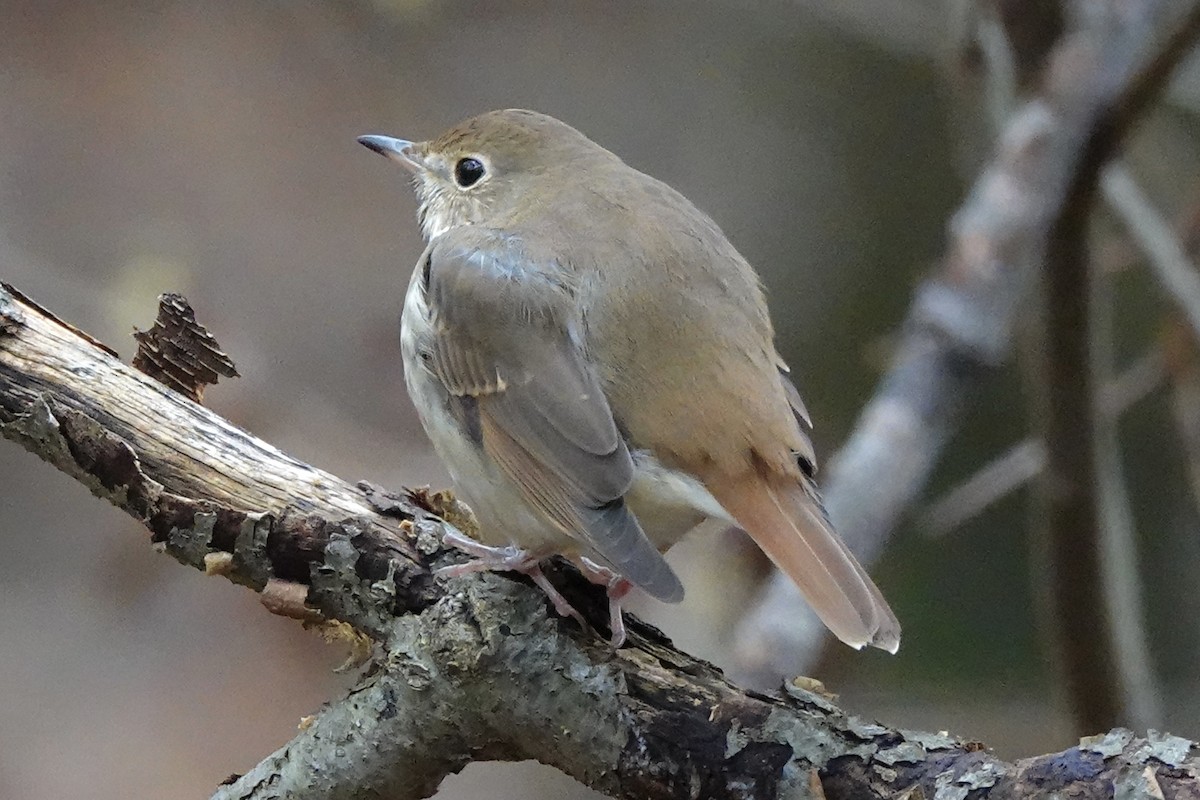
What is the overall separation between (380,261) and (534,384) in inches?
111

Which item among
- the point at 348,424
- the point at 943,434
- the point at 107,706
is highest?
the point at 943,434

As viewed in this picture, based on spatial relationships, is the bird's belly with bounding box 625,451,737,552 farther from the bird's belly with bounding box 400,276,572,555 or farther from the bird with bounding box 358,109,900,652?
the bird's belly with bounding box 400,276,572,555

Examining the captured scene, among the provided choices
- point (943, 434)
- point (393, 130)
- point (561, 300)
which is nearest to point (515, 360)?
point (561, 300)

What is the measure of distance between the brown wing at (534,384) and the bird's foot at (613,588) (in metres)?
0.11

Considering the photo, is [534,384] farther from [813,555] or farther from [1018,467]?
[1018,467]

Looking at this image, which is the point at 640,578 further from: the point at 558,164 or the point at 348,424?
the point at 348,424

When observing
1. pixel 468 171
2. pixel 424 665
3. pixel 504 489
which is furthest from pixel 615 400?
pixel 468 171

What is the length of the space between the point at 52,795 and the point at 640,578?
10.6 ft

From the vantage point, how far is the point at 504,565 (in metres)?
2.07

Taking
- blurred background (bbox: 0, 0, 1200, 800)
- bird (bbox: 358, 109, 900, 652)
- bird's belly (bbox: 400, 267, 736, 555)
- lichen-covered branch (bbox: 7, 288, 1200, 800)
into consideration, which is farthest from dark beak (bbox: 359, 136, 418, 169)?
lichen-covered branch (bbox: 7, 288, 1200, 800)

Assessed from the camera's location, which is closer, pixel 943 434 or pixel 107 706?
pixel 943 434

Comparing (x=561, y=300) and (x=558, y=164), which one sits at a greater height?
(x=558, y=164)

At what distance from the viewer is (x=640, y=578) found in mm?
1978

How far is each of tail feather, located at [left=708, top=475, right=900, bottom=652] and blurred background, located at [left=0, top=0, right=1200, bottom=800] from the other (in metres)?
1.64
